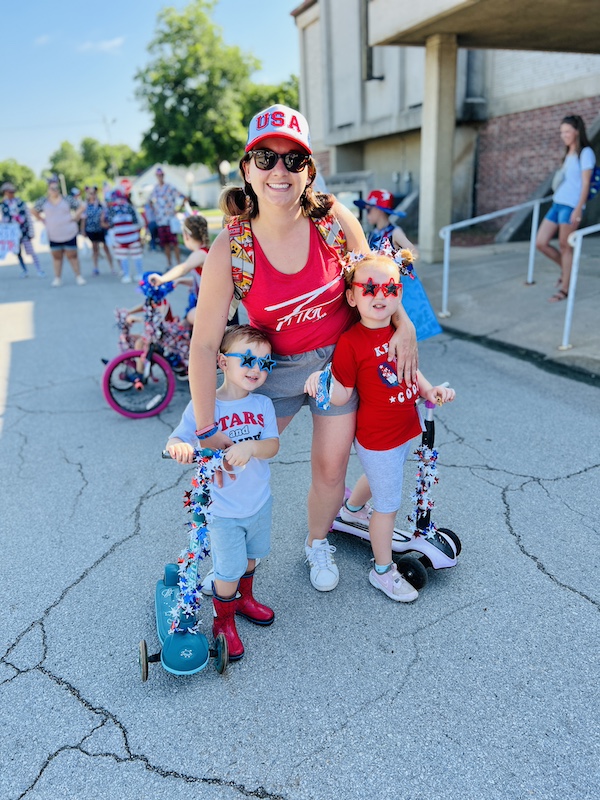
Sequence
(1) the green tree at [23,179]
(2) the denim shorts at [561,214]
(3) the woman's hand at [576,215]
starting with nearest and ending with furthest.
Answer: (3) the woman's hand at [576,215], (2) the denim shorts at [561,214], (1) the green tree at [23,179]

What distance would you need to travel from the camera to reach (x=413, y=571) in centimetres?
272

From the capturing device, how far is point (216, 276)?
7.19 ft

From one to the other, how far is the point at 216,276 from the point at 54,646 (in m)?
1.74

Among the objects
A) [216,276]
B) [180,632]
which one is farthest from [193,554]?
[216,276]

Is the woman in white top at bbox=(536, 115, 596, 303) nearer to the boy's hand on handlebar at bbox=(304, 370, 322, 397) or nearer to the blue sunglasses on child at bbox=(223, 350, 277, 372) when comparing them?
the boy's hand on handlebar at bbox=(304, 370, 322, 397)

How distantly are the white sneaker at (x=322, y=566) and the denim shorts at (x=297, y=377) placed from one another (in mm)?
735

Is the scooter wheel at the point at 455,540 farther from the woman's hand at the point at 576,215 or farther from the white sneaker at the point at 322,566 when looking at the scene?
the woman's hand at the point at 576,215

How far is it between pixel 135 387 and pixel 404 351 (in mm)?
3358

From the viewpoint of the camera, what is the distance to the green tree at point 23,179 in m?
126

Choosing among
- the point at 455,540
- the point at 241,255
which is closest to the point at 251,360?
the point at 241,255

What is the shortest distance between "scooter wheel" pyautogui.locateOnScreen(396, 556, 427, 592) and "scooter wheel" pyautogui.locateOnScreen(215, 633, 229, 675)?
3.03 ft

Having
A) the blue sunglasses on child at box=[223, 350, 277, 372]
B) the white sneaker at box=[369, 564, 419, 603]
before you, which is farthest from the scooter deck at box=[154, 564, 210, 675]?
the blue sunglasses on child at box=[223, 350, 277, 372]

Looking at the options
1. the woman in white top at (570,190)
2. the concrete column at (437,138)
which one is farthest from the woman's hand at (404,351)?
the concrete column at (437,138)

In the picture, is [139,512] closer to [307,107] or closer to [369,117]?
[369,117]
